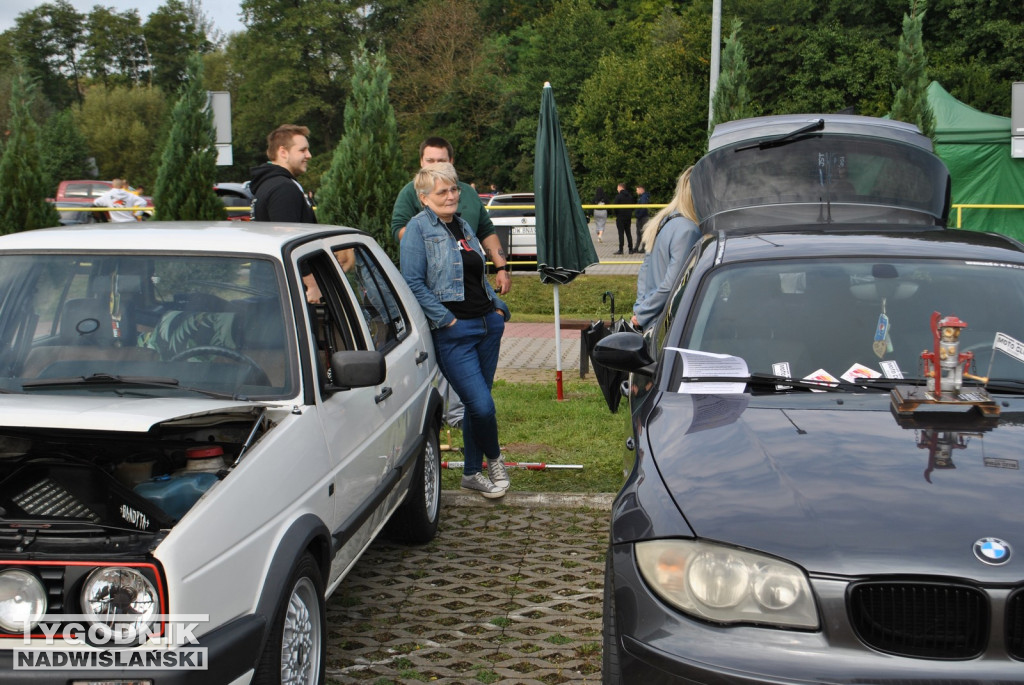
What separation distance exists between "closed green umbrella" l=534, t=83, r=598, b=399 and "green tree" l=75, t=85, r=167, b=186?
61358 millimetres

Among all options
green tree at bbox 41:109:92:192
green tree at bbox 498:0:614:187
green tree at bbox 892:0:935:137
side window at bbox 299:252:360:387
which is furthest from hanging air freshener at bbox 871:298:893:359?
green tree at bbox 498:0:614:187

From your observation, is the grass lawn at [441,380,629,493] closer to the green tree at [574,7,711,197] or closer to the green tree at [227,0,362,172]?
the green tree at [574,7,711,197]

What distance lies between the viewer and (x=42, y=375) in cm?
407

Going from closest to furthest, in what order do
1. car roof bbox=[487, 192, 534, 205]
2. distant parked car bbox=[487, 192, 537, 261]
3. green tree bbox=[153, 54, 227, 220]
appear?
green tree bbox=[153, 54, 227, 220]
distant parked car bbox=[487, 192, 537, 261]
car roof bbox=[487, 192, 534, 205]

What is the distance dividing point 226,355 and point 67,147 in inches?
2289

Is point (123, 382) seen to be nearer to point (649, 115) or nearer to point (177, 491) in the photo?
point (177, 491)

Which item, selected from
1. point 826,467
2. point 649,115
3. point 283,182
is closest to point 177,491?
point 826,467

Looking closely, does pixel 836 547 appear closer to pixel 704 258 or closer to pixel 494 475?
pixel 704 258

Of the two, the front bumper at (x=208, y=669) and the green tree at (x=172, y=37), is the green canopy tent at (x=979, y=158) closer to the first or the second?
the front bumper at (x=208, y=669)

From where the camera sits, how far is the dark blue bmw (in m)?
2.80

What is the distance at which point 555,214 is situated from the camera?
942cm

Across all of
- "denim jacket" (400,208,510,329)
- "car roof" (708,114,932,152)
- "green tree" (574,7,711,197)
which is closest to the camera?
"denim jacket" (400,208,510,329)

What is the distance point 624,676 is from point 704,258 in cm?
222

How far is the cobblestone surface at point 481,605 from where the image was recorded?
4371 mm
